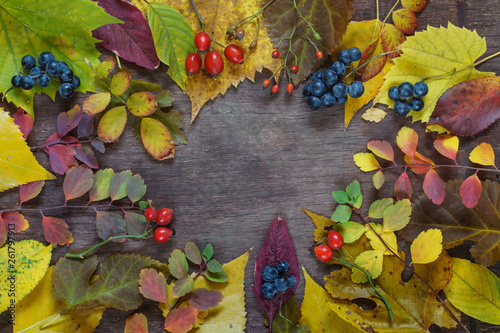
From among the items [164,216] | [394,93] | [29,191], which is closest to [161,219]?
[164,216]

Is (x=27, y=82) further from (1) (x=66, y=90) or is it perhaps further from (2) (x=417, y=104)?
(2) (x=417, y=104)

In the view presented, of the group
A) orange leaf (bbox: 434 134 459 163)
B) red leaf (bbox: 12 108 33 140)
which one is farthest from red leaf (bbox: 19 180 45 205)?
orange leaf (bbox: 434 134 459 163)

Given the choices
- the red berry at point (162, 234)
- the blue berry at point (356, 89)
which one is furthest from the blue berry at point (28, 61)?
the blue berry at point (356, 89)

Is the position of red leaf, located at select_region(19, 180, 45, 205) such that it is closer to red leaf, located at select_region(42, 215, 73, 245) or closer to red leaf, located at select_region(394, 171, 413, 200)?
red leaf, located at select_region(42, 215, 73, 245)

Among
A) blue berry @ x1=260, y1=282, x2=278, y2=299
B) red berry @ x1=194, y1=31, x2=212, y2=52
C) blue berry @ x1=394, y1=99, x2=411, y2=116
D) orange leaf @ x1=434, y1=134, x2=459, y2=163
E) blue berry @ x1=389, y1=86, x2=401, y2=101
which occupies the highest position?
red berry @ x1=194, y1=31, x2=212, y2=52

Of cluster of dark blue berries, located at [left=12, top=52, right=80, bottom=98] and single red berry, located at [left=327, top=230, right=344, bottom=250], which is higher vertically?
cluster of dark blue berries, located at [left=12, top=52, right=80, bottom=98]

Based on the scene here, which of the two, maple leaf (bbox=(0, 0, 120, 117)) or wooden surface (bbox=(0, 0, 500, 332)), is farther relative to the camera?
wooden surface (bbox=(0, 0, 500, 332))
